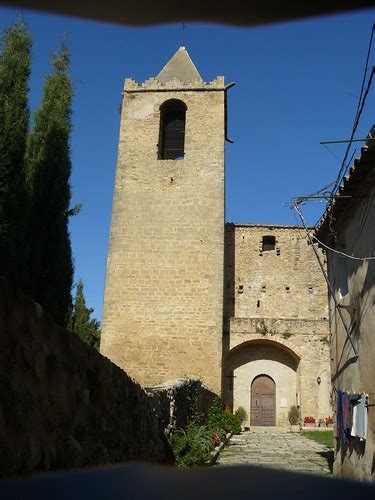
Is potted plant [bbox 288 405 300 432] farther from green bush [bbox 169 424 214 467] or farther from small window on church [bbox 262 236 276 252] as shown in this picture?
green bush [bbox 169 424 214 467]

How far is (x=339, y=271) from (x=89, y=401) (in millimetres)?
6065

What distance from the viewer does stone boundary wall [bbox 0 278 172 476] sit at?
→ 2.66 metres

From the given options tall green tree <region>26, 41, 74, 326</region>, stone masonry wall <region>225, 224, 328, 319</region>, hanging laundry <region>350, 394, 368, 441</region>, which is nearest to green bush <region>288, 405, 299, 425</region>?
stone masonry wall <region>225, 224, 328, 319</region>

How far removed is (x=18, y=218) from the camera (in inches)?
208

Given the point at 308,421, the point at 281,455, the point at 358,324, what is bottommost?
the point at 281,455

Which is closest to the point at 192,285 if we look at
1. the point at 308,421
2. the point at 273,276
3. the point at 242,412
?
the point at 242,412

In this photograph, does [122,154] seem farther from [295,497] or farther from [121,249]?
[295,497]

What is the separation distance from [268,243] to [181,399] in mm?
14423

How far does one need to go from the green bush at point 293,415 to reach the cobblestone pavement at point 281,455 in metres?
6.33

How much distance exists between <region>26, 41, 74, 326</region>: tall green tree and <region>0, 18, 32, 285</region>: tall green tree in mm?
380

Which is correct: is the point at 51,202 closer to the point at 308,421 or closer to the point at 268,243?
the point at 308,421

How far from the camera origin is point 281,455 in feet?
34.4

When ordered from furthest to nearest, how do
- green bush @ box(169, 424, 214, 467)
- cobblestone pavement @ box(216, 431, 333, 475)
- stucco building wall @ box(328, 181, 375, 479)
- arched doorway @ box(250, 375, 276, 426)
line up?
arched doorway @ box(250, 375, 276, 426)
cobblestone pavement @ box(216, 431, 333, 475)
green bush @ box(169, 424, 214, 467)
stucco building wall @ box(328, 181, 375, 479)

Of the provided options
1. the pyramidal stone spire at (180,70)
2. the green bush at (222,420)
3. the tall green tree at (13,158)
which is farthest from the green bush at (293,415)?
the tall green tree at (13,158)
